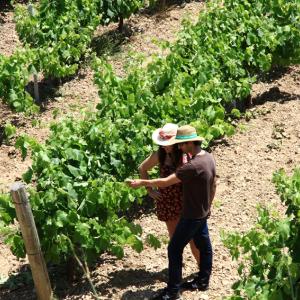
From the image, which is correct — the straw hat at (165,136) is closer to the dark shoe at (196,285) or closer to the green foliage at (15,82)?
the dark shoe at (196,285)

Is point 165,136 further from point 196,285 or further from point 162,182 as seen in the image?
point 196,285

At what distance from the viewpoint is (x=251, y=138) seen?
26.7 ft

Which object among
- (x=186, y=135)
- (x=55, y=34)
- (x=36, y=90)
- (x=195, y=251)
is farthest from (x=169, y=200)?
(x=55, y=34)

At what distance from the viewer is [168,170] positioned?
535 centimetres

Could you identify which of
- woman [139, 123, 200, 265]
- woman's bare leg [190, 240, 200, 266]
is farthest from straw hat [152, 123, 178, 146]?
woman's bare leg [190, 240, 200, 266]

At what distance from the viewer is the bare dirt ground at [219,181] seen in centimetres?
583

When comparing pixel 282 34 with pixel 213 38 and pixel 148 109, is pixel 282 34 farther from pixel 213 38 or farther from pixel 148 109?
pixel 148 109

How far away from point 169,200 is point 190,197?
42 centimetres

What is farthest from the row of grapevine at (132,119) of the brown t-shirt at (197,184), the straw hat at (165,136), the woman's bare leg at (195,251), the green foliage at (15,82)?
the green foliage at (15,82)

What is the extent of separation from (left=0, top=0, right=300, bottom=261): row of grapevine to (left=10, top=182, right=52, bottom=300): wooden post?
0.98ft

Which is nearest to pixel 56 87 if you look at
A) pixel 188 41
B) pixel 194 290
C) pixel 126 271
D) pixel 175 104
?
pixel 188 41

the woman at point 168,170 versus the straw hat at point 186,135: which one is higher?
the straw hat at point 186,135

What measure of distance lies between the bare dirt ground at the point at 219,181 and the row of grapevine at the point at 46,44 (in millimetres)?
470

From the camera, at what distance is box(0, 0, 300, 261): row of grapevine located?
5543 mm
